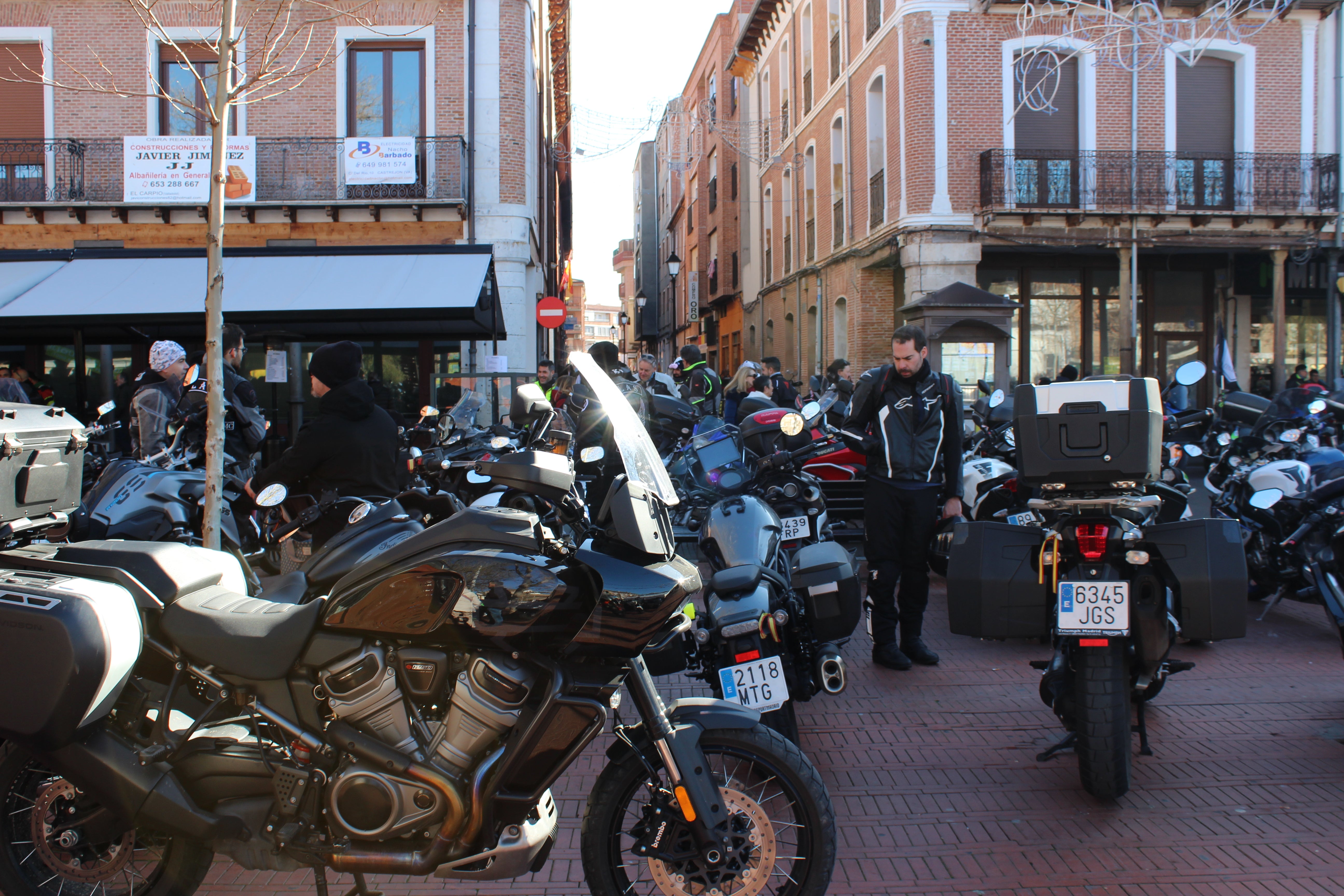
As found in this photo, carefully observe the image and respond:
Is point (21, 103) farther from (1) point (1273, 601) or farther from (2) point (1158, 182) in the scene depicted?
(2) point (1158, 182)

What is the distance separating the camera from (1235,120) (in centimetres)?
1928

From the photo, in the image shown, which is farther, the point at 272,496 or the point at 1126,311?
the point at 1126,311

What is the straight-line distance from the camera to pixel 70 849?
2631 millimetres

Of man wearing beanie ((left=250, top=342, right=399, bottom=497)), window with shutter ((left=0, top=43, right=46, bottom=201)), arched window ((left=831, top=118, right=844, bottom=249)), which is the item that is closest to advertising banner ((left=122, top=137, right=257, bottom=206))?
window with shutter ((left=0, top=43, right=46, bottom=201))

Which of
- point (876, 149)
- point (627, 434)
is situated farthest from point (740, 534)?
point (876, 149)

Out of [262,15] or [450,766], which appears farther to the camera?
[262,15]

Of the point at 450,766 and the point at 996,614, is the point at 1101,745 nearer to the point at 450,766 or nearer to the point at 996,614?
the point at 996,614

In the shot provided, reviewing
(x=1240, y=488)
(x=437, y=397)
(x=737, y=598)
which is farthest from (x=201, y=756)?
(x=437, y=397)

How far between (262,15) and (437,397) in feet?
29.6

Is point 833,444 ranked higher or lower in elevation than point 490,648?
higher

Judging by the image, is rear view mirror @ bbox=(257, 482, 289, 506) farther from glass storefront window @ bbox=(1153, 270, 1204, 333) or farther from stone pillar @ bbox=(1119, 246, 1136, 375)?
glass storefront window @ bbox=(1153, 270, 1204, 333)

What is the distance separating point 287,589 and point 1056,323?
2023cm

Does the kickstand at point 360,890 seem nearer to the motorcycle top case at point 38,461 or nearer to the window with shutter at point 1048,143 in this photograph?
the motorcycle top case at point 38,461

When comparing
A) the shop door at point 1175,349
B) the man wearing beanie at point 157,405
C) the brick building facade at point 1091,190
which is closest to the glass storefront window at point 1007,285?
the brick building facade at point 1091,190
